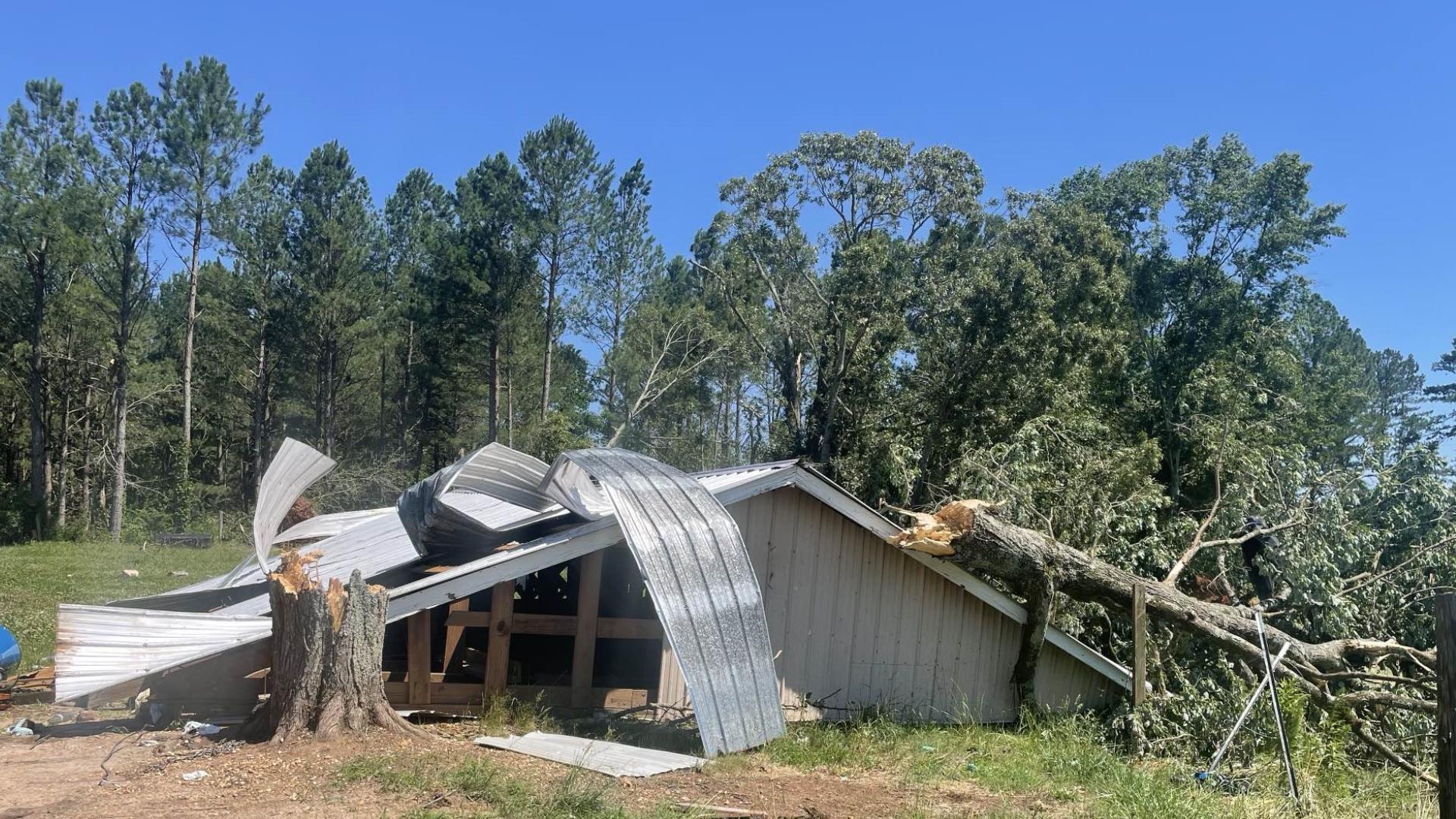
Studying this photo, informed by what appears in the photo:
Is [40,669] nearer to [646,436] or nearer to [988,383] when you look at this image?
[988,383]

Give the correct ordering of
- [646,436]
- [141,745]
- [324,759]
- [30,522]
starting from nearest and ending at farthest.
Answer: [324,759]
[141,745]
[30,522]
[646,436]

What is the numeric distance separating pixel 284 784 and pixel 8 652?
5.00 metres

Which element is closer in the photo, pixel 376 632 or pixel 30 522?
pixel 376 632

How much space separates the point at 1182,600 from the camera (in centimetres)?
938

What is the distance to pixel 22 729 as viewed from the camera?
733 centimetres

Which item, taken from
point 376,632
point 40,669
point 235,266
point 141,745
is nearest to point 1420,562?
point 376,632

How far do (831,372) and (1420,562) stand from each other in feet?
54.3

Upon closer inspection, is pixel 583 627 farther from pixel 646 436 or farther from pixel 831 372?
pixel 646 436

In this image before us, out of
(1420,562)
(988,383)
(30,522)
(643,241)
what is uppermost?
(643,241)

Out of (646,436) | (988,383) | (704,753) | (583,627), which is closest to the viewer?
(704,753)

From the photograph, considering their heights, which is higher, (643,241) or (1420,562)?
(643,241)

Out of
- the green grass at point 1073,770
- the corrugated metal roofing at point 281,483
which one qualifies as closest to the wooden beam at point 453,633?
the corrugated metal roofing at point 281,483

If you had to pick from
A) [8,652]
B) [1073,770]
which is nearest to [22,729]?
[8,652]

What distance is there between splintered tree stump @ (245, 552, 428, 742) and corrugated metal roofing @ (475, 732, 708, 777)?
2.84 feet
